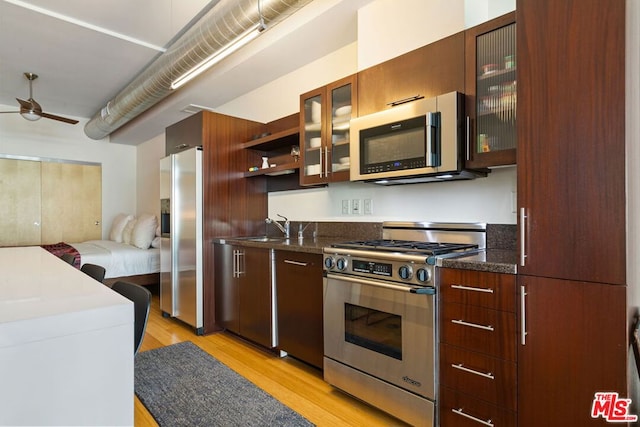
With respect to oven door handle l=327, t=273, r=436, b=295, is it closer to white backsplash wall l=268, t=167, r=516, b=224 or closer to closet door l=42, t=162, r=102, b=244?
white backsplash wall l=268, t=167, r=516, b=224

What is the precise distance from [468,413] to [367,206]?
5.28 ft

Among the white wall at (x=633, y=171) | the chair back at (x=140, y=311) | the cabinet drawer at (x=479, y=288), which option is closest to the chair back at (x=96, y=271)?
the chair back at (x=140, y=311)

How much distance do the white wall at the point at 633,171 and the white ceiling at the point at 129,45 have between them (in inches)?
65.1

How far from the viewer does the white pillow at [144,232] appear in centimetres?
508

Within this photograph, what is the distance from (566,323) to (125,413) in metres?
1.56

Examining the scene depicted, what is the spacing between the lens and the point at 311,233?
3.38 metres

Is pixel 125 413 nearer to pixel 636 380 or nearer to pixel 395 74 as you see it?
pixel 636 380

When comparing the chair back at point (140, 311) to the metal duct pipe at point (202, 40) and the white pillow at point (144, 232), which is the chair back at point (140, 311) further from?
the white pillow at point (144, 232)

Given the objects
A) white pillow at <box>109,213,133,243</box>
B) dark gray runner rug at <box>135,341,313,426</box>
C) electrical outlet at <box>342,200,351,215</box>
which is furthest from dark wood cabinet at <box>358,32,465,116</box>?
white pillow at <box>109,213,133,243</box>

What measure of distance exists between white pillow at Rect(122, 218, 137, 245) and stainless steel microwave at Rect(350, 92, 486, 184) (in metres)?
4.44

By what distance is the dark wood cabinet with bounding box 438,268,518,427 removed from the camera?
5.00 ft

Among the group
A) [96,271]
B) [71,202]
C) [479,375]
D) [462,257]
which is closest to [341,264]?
[462,257]

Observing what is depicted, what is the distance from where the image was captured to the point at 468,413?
1.64m

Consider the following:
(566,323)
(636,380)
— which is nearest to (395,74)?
(566,323)
